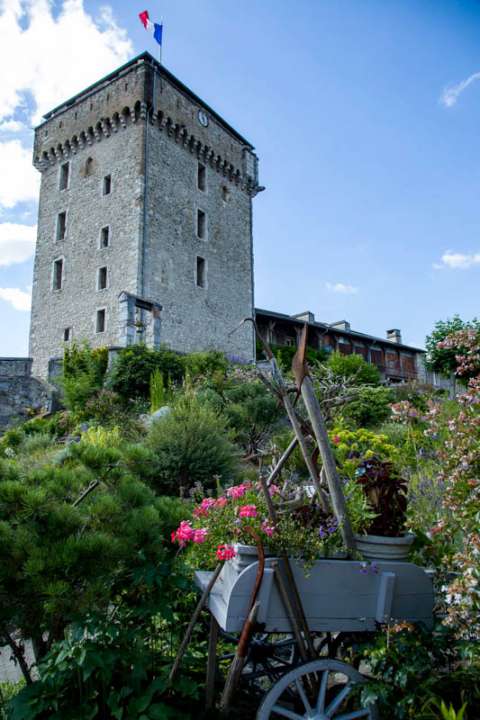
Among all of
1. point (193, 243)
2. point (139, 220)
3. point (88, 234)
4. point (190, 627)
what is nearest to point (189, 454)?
point (190, 627)

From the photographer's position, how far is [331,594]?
1.83 metres

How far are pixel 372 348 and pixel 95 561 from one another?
29.7 meters

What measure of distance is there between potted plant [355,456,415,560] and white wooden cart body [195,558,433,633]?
0.06 m

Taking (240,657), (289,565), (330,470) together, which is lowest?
(240,657)

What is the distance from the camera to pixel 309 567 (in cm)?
178

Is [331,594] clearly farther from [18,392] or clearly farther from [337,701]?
[18,392]

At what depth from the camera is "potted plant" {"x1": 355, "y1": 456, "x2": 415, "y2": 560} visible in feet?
6.34

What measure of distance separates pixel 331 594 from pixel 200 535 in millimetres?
542

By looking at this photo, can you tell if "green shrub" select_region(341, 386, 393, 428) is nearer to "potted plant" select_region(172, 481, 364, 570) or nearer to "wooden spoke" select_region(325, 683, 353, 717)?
"potted plant" select_region(172, 481, 364, 570)

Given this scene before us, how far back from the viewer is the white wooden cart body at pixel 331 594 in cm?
174

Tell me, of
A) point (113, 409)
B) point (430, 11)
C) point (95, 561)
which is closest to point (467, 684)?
point (95, 561)

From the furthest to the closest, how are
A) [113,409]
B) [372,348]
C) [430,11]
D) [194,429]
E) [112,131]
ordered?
[372,348] < [112,131] < [113,409] < [194,429] < [430,11]

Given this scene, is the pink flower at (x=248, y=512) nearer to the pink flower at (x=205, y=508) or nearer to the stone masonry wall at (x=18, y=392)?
the pink flower at (x=205, y=508)

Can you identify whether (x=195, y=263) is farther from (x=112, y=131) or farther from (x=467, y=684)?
(x=467, y=684)
